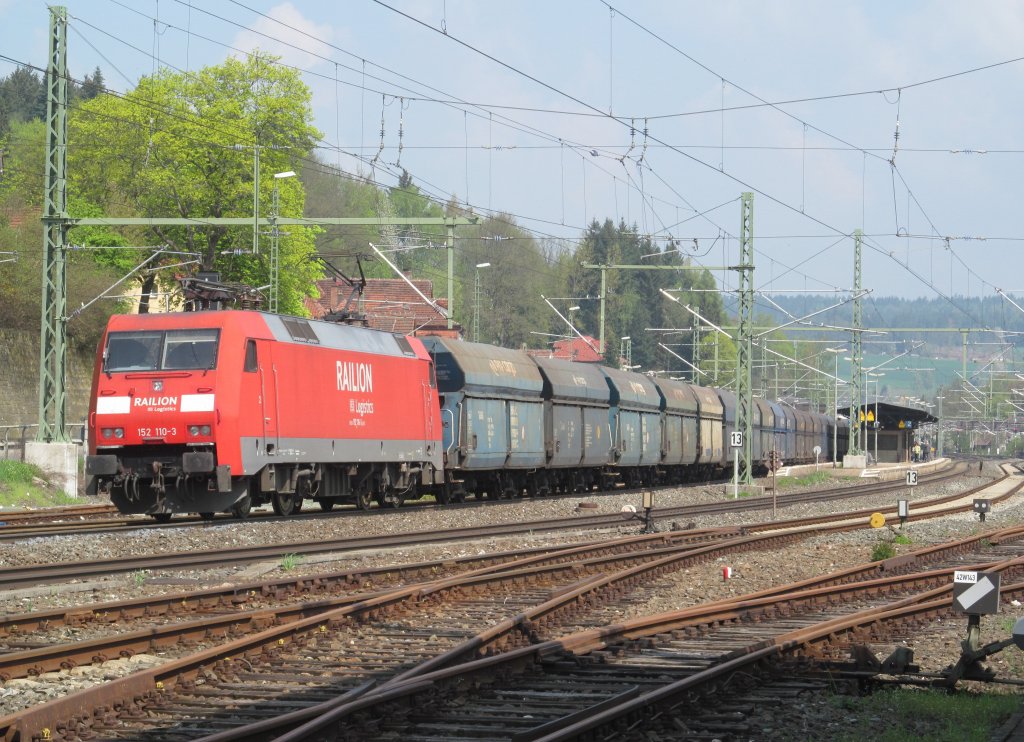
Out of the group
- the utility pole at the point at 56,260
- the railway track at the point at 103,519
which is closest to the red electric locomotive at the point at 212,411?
the railway track at the point at 103,519

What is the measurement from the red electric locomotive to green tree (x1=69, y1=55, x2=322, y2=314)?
123ft

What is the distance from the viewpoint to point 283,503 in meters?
24.8

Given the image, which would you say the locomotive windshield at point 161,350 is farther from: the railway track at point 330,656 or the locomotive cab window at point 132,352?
the railway track at point 330,656

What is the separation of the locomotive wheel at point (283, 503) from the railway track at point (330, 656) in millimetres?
9135

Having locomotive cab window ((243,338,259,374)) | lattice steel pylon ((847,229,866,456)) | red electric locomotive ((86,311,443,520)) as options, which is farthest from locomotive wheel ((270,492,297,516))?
lattice steel pylon ((847,229,866,456))

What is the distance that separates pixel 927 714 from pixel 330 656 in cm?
451

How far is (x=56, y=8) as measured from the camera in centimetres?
2956

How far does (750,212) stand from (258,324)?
859 inches

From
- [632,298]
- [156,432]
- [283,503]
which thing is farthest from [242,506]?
[632,298]

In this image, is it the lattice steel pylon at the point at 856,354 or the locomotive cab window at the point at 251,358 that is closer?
the locomotive cab window at the point at 251,358

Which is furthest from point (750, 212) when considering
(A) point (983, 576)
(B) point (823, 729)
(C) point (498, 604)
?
(B) point (823, 729)

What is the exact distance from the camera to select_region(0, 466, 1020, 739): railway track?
823cm

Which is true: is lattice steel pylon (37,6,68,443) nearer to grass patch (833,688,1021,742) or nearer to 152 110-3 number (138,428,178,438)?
152 110-3 number (138,428,178,438)

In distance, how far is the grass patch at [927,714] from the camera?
8.34m
